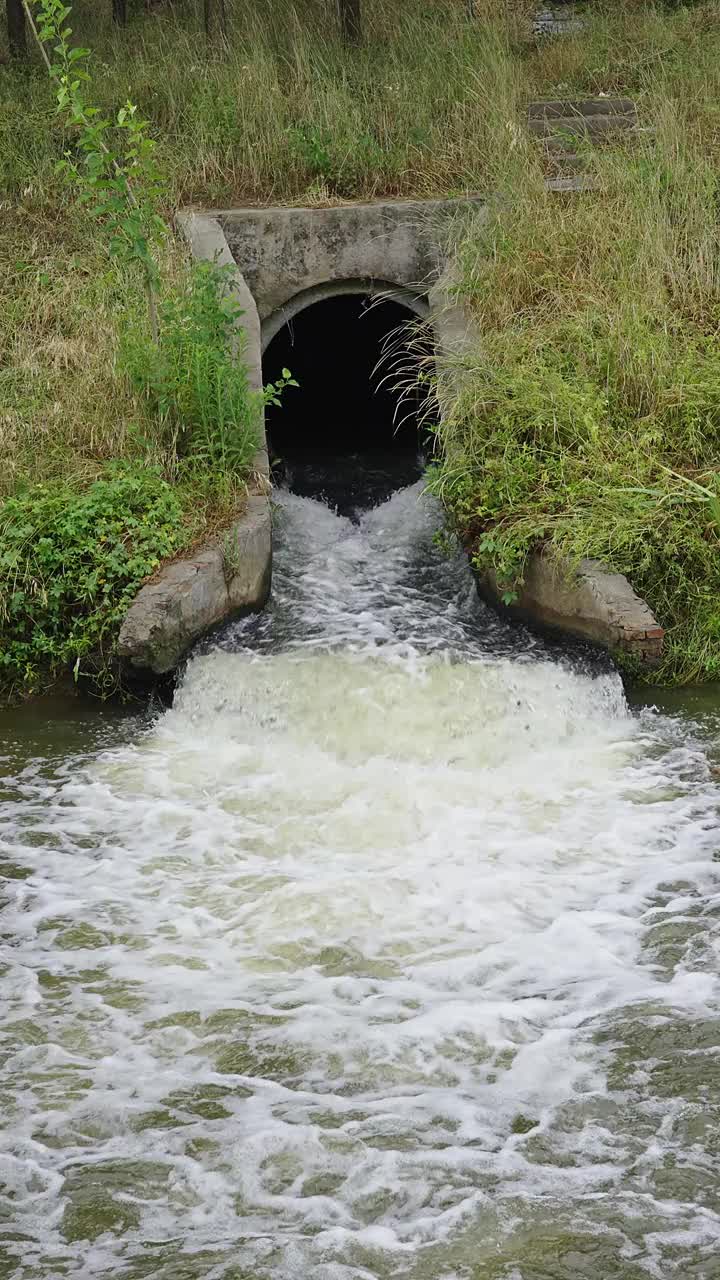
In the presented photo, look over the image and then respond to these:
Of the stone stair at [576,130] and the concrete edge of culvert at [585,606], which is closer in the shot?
the concrete edge of culvert at [585,606]

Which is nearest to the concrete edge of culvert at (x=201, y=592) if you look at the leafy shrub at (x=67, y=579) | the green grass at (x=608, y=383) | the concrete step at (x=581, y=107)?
the leafy shrub at (x=67, y=579)

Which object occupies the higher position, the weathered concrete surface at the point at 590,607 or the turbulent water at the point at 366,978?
the weathered concrete surface at the point at 590,607

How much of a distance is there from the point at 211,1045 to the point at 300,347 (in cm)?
854

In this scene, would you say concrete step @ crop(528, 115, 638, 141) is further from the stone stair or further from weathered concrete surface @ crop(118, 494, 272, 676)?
weathered concrete surface @ crop(118, 494, 272, 676)

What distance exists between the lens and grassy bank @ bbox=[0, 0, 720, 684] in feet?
21.8

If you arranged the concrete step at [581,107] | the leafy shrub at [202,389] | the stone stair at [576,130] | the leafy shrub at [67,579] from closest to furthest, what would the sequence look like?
1. the leafy shrub at [67,579]
2. the leafy shrub at [202,389]
3. the stone stair at [576,130]
4. the concrete step at [581,107]

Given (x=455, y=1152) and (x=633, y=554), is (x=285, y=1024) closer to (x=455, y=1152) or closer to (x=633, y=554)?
(x=455, y=1152)

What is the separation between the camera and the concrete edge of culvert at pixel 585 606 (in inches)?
235

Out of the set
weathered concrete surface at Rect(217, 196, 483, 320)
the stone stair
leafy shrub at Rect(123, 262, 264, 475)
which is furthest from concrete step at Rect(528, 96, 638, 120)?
leafy shrub at Rect(123, 262, 264, 475)

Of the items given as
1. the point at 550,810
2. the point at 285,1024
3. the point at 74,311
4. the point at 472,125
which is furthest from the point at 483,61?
the point at 285,1024

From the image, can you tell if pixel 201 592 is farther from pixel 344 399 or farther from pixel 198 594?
pixel 344 399

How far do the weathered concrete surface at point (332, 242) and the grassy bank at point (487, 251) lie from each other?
18.2 inches

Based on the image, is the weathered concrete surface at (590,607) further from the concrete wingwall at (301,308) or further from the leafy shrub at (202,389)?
the leafy shrub at (202,389)

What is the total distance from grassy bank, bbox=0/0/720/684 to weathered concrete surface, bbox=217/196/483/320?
46cm
